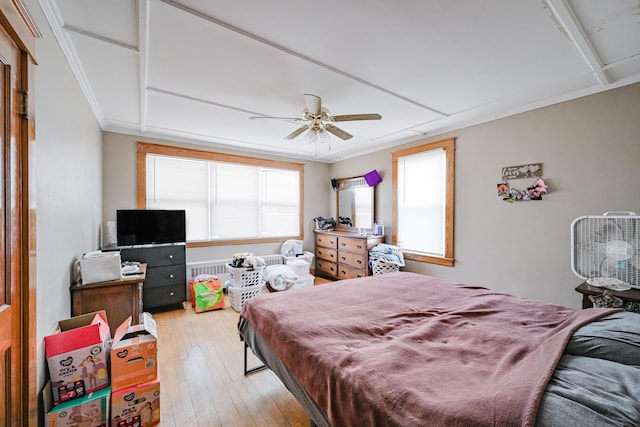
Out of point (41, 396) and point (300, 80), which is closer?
point (41, 396)

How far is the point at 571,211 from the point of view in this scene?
2627 mm

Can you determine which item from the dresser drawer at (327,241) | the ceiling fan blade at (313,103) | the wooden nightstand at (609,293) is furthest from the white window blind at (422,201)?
the ceiling fan blade at (313,103)

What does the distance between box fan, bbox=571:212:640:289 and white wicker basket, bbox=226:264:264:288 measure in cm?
357

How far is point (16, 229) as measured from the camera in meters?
1.22

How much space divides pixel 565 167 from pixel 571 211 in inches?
17.7

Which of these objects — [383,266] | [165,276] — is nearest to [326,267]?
[383,266]

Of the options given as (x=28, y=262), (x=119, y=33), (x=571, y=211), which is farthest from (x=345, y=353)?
(x=571, y=211)

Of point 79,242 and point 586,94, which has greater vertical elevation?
point 586,94

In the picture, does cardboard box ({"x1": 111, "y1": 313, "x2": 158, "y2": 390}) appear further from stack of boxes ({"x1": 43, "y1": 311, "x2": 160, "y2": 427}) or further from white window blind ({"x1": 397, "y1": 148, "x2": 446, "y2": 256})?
white window blind ({"x1": 397, "y1": 148, "x2": 446, "y2": 256})

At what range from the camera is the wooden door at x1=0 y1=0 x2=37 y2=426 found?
43.8 inches

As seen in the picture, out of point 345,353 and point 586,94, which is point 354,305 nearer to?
point 345,353

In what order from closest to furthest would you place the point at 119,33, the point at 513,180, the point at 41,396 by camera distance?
the point at 41,396 → the point at 119,33 → the point at 513,180

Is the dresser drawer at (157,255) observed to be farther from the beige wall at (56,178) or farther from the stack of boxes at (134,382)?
the stack of boxes at (134,382)

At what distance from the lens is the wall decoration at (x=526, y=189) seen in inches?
111
